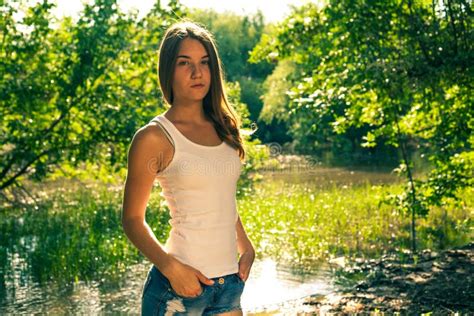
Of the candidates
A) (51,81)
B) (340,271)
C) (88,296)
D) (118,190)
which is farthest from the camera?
(118,190)

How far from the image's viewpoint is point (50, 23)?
12.6 m

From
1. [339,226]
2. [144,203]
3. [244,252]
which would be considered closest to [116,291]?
[339,226]

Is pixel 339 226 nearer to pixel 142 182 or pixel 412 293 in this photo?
pixel 412 293

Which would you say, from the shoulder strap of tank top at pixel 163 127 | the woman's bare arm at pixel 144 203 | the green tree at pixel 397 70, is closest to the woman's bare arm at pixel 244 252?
the woman's bare arm at pixel 144 203

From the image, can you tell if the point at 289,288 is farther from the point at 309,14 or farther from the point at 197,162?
the point at 197,162

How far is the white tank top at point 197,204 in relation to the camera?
8.30ft

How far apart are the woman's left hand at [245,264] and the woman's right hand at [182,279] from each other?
0.25m

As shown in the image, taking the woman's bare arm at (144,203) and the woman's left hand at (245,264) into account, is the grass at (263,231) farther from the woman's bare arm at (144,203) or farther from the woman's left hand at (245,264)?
the woman's bare arm at (144,203)

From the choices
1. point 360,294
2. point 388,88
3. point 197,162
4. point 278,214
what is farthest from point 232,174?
point 278,214

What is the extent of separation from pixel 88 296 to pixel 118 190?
1262cm

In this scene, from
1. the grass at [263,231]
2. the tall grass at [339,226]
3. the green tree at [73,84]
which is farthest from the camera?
the green tree at [73,84]

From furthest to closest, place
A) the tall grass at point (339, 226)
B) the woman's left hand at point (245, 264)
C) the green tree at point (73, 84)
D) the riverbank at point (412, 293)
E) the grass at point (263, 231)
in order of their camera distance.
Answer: the green tree at point (73, 84) → the tall grass at point (339, 226) → the grass at point (263, 231) → the riverbank at point (412, 293) → the woman's left hand at point (245, 264)

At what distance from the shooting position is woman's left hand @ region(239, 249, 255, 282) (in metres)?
2.68

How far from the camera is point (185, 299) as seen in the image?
2.49 metres
